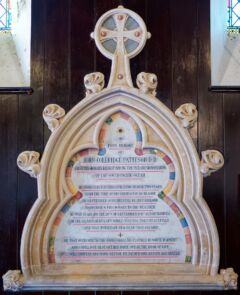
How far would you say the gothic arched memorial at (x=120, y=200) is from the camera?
7.59 ft

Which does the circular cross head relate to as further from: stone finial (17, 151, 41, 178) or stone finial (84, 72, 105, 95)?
stone finial (17, 151, 41, 178)

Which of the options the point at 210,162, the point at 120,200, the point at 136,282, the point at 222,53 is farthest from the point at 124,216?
the point at 222,53

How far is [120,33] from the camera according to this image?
7.98 ft

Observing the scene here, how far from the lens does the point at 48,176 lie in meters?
2.35

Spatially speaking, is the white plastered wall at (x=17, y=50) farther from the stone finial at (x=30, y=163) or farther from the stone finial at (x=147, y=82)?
the stone finial at (x=147, y=82)

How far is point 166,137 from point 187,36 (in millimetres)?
578

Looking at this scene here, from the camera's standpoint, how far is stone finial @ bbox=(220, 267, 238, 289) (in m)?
2.29

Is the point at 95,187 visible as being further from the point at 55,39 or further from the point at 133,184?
the point at 55,39

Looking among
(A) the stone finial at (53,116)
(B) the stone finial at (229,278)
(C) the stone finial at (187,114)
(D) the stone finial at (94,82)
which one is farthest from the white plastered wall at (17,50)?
(B) the stone finial at (229,278)

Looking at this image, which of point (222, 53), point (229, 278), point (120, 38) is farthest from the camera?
point (222, 53)

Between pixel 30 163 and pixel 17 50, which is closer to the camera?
pixel 30 163

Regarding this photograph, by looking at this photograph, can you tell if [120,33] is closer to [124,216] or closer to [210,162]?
[210,162]

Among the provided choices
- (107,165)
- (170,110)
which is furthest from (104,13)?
(107,165)

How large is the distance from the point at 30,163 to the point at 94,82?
21.3 inches
